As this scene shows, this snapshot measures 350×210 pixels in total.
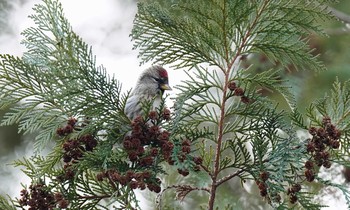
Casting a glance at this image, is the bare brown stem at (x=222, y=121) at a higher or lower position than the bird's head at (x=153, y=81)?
lower

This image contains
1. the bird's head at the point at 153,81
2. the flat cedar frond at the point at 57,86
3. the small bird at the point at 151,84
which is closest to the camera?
the flat cedar frond at the point at 57,86

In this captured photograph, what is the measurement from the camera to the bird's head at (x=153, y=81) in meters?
2.65

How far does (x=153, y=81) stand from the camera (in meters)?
2.77

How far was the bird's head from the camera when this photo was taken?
2652 mm

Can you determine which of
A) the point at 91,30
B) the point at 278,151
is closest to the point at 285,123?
the point at 278,151

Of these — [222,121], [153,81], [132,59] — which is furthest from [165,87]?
[132,59]

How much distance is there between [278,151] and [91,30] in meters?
4.64

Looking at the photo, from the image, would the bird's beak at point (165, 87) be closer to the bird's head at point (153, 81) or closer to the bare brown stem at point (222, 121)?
the bird's head at point (153, 81)

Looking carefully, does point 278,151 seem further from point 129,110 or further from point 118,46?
point 118,46

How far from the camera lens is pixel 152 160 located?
194 cm

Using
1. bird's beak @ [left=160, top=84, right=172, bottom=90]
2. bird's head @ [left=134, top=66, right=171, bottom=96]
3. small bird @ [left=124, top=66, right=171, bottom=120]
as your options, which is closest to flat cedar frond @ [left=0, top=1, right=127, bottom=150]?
small bird @ [left=124, top=66, right=171, bottom=120]

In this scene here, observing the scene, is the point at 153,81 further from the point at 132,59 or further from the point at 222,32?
the point at 132,59

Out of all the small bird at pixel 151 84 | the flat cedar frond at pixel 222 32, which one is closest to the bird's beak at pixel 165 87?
the small bird at pixel 151 84

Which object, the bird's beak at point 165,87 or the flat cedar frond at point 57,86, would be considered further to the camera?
the bird's beak at point 165,87
